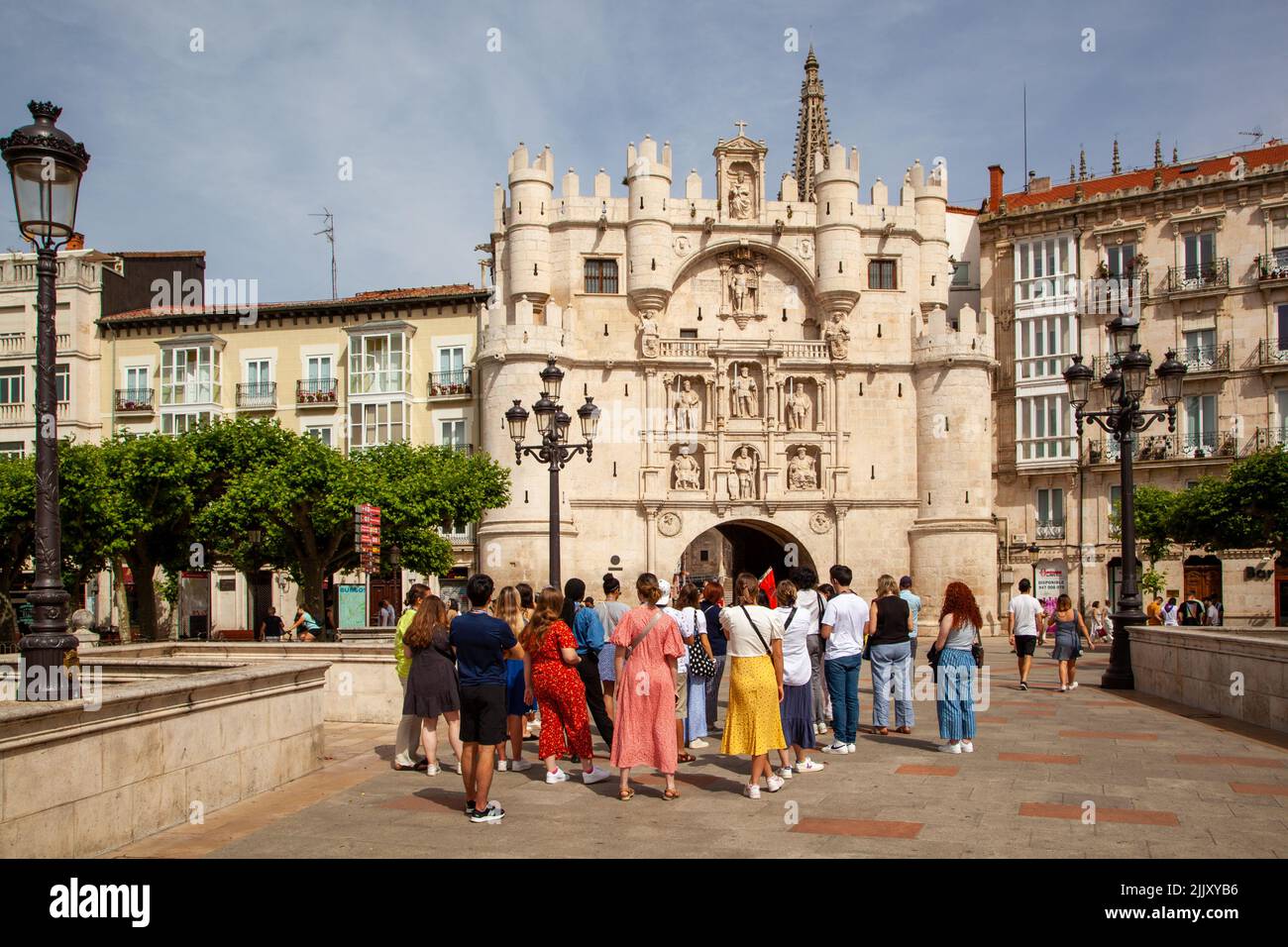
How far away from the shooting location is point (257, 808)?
9.69m

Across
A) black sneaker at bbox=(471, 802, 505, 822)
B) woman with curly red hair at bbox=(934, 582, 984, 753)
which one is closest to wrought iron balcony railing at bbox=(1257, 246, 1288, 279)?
woman with curly red hair at bbox=(934, 582, 984, 753)

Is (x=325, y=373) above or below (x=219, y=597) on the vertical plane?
above

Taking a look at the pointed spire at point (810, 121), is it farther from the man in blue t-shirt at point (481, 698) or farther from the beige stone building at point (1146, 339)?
the man in blue t-shirt at point (481, 698)

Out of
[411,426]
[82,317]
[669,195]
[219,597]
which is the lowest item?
[219,597]

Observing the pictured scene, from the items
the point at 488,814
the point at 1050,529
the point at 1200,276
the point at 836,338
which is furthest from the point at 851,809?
the point at 1200,276

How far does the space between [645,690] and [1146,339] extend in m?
40.0

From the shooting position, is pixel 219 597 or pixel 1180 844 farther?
pixel 219 597

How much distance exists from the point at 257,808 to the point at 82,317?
141 ft

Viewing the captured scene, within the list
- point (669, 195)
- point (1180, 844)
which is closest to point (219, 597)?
point (669, 195)

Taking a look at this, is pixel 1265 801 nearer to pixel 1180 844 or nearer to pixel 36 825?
pixel 1180 844

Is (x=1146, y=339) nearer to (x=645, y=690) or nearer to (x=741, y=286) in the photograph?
(x=741, y=286)

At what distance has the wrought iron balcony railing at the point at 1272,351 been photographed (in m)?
42.3

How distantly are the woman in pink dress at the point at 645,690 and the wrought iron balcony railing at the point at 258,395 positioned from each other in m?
39.7

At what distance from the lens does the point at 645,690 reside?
9.98 metres
